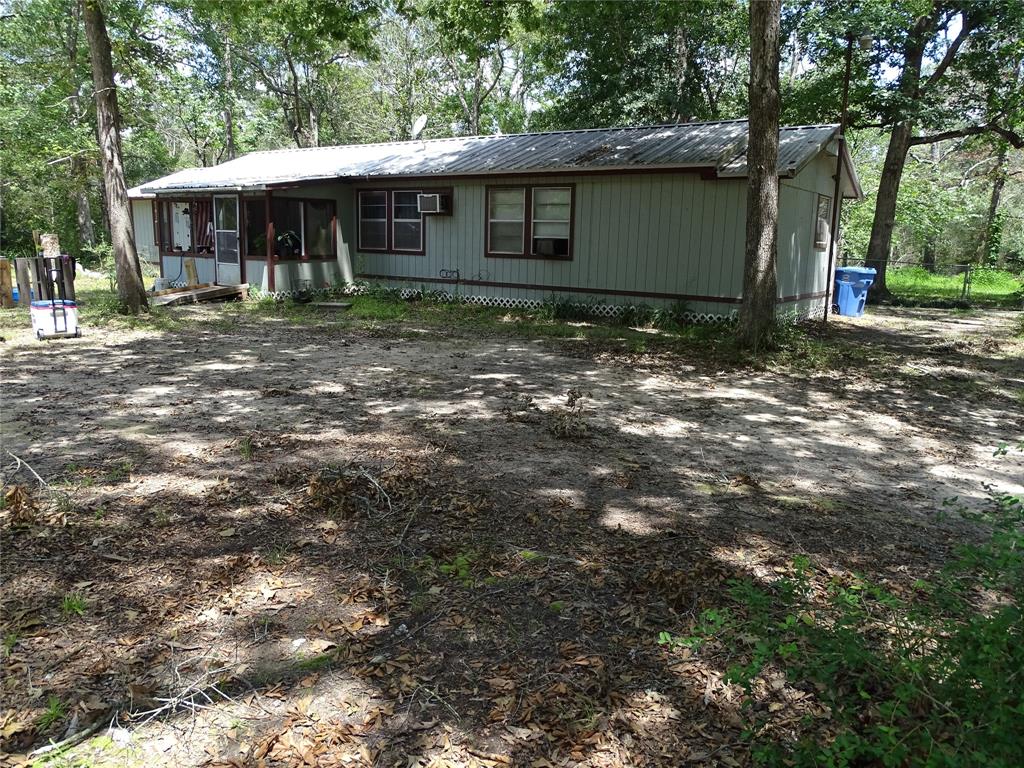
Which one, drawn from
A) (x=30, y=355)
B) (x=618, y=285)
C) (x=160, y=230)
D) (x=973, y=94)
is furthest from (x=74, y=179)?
(x=973, y=94)

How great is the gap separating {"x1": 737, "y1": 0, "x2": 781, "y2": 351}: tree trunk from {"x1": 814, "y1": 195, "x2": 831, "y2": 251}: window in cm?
564

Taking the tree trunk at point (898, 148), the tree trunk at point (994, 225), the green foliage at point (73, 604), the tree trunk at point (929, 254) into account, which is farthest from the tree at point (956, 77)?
the green foliage at point (73, 604)

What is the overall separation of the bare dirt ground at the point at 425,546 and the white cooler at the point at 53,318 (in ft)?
8.36

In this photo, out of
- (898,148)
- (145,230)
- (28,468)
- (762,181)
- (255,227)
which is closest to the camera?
(28,468)

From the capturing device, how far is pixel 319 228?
1608cm

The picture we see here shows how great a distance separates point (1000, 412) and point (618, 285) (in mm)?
7278

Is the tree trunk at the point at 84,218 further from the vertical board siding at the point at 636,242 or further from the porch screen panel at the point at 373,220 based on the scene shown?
the vertical board siding at the point at 636,242

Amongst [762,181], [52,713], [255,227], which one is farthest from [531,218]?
[52,713]

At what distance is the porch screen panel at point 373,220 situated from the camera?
16.2 m

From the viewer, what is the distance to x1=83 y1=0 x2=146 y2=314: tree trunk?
11086mm

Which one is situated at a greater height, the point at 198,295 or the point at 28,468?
the point at 198,295

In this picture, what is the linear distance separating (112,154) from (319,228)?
507 cm

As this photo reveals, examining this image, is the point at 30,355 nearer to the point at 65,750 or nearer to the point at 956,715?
the point at 65,750

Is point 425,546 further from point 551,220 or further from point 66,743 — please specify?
point 551,220
